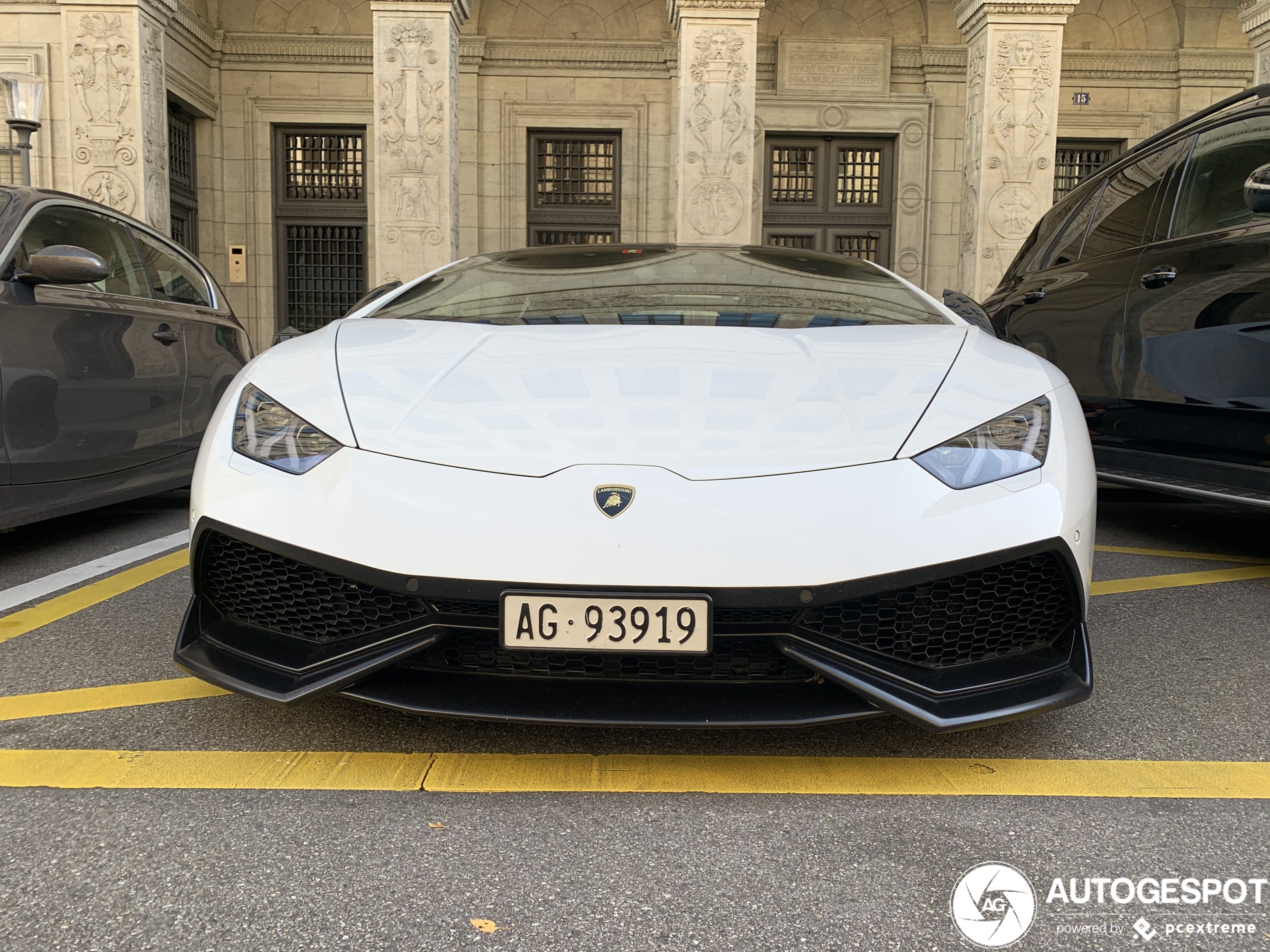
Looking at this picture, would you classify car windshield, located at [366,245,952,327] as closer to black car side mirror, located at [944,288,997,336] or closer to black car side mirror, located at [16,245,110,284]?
black car side mirror, located at [944,288,997,336]

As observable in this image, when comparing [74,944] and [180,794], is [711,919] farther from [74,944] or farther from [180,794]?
[180,794]

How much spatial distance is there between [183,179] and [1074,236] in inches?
530

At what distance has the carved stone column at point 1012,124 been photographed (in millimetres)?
11516

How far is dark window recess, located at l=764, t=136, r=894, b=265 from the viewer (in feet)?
50.5

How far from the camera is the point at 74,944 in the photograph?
130 cm

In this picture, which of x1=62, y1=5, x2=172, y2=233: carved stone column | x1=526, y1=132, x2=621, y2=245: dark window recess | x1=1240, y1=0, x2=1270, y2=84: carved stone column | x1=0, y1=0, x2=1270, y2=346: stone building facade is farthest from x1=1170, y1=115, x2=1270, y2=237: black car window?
x1=526, y1=132, x2=621, y2=245: dark window recess

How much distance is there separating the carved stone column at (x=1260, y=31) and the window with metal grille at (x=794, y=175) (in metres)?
5.68

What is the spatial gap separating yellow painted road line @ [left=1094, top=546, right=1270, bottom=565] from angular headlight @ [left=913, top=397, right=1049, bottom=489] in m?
2.48

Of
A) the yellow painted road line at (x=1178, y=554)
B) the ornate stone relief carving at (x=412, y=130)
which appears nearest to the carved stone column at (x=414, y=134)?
the ornate stone relief carving at (x=412, y=130)

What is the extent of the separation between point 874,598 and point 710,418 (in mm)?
460

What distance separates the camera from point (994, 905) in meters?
1.43

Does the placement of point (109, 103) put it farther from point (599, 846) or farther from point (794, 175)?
point (599, 846)

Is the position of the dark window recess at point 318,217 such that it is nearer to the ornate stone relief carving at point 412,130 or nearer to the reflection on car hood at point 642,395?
the ornate stone relief carving at point 412,130

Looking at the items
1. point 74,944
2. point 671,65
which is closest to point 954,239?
point 671,65
